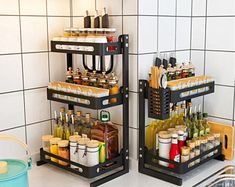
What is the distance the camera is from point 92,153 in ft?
4.83

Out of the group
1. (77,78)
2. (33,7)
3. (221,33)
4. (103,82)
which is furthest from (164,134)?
(33,7)

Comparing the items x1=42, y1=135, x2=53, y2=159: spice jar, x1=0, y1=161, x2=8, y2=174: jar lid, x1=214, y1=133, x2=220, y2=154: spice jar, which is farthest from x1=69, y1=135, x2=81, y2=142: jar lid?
x1=214, y1=133, x2=220, y2=154: spice jar

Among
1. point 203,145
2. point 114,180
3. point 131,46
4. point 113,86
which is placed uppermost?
point 131,46

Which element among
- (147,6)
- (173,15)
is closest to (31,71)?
(147,6)

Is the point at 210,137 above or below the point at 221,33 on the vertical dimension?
below

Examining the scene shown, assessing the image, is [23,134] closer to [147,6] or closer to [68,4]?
[68,4]

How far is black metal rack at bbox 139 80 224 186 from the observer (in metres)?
1.45

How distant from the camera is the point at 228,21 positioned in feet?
5.72

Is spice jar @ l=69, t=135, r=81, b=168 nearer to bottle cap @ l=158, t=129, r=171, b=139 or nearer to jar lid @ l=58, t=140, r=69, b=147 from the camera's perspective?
jar lid @ l=58, t=140, r=69, b=147

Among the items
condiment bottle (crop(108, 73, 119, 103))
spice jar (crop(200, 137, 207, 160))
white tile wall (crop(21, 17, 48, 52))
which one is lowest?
spice jar (crop(200, 137, 207, 160))

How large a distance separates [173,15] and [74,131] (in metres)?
0.74

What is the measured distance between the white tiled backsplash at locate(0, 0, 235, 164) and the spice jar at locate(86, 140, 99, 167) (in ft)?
0.76

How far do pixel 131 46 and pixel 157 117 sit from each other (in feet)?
1.13

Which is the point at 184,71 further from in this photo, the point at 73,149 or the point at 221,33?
the point at 73,149
